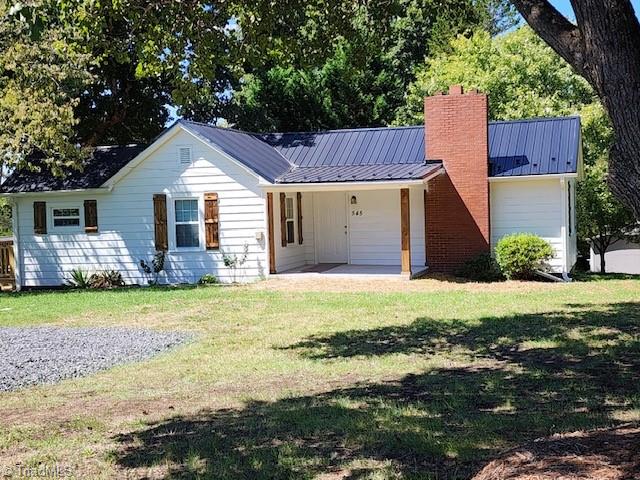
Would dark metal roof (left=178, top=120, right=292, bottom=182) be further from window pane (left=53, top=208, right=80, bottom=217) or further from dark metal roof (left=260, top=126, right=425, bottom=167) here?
window pane (left=53, top=208, right=80, bottom=217)

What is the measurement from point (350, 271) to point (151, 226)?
5527 mm

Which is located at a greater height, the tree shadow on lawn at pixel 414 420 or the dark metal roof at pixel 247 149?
the dark metal roof at pixel 247 149

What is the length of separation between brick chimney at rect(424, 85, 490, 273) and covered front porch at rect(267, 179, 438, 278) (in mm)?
456

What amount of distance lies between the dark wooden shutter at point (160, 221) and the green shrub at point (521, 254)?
8671 millimetres

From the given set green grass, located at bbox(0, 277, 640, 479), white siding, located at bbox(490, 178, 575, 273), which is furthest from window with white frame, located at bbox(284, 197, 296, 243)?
green grass, located at bbox(0, 277, 640, 479)

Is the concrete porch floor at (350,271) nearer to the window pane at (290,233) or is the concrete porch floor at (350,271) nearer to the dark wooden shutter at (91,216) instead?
the window pane at (290,233)

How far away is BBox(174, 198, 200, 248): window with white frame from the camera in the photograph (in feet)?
63.4

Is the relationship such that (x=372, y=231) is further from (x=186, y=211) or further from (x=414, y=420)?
(x=414, y=420)

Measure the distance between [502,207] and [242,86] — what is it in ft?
47.6

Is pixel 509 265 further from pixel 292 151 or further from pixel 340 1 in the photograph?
pixel 340 1

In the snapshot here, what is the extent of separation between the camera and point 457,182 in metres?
18.9

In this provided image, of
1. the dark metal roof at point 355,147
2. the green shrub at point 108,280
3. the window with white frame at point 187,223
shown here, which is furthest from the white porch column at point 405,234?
the green shrub at point 108,280

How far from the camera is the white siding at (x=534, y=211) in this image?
1803 cm

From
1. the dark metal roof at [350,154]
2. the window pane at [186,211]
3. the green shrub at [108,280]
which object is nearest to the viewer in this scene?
the dark metal roof at [350,154]
